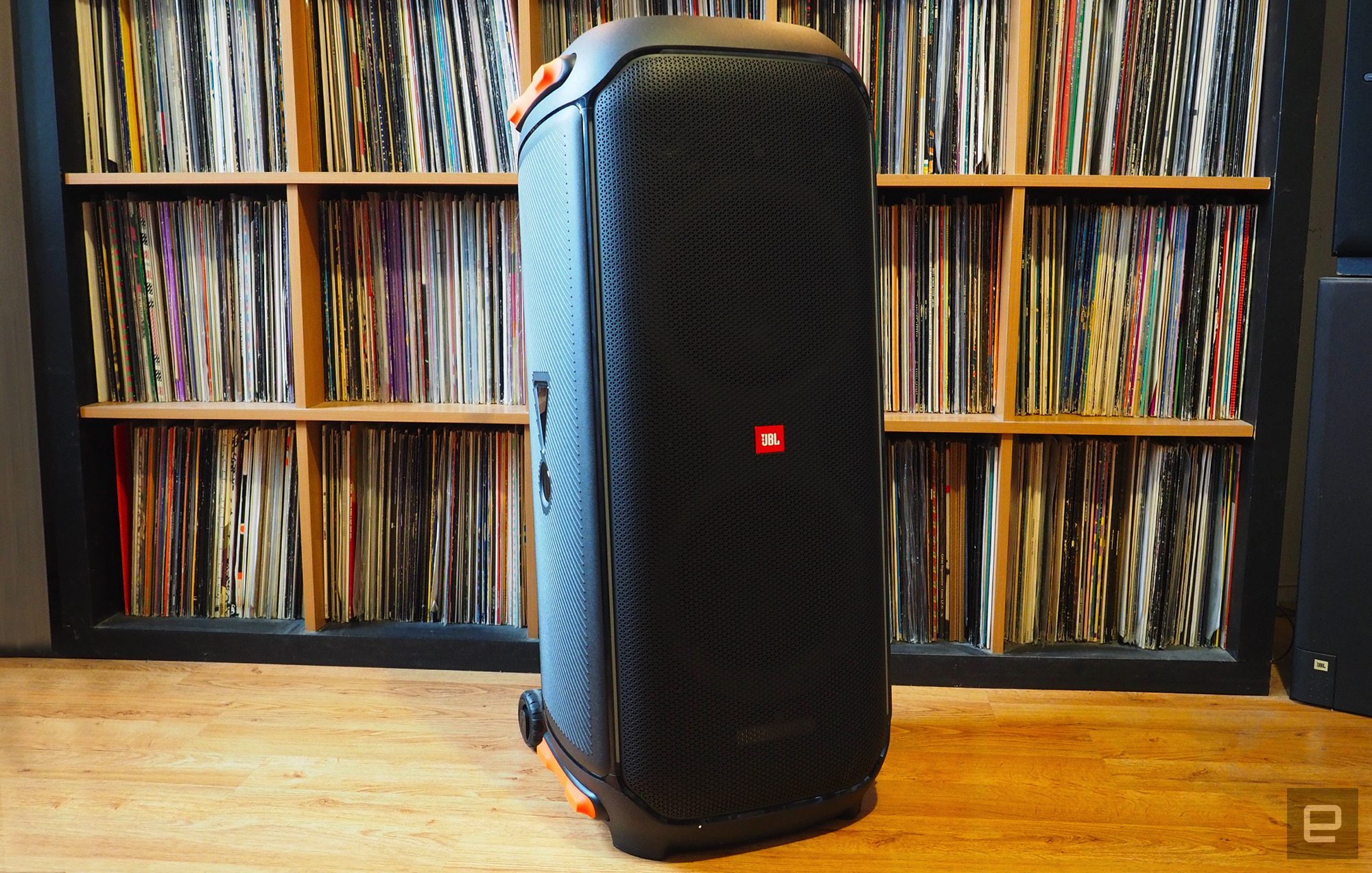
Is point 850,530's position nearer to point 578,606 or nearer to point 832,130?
point 578,606

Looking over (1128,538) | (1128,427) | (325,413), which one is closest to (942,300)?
(1128,427)

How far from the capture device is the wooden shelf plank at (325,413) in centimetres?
136

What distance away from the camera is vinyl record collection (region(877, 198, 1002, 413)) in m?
1.38

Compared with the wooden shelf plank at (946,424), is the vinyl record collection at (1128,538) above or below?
below

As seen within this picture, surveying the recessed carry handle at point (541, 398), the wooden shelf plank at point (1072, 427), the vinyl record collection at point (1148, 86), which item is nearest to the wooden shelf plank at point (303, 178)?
the recessed carry handle at point (541, 398)

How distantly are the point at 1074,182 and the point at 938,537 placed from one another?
54 centimetres

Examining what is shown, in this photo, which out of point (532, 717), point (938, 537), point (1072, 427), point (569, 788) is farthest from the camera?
point (938, 537)

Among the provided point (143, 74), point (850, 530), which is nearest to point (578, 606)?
point (850, 530)

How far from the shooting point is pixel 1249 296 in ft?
4.36

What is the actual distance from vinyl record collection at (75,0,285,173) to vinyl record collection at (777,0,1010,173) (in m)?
0.79

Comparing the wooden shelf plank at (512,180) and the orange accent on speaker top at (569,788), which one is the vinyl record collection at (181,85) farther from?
the orange accent on speaker top at (569,788)

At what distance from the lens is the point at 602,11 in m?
1.38

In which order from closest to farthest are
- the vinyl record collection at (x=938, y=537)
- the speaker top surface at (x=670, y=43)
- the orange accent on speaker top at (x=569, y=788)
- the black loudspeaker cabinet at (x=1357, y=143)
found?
1. the speaker top surface at (x=670, y=43)
2. the orange accent on speaker top at (x=569, y=788)
3. the black loudspeaker cabinet at (x=1357, y=143)
4. the vinyl record collection at (x=938, y=537)

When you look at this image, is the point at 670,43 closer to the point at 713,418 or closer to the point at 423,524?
the point at 713,418
